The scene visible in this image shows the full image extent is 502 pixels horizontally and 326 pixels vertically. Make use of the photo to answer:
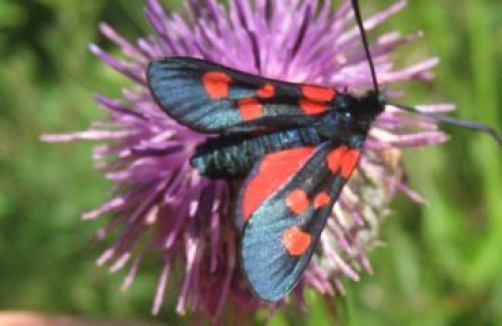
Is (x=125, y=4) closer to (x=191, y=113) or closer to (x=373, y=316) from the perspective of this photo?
(x=373, y=316)

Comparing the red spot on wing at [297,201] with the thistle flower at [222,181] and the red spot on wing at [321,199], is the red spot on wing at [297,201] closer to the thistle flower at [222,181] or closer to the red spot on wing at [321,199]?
the red spot on wing at [321,199]

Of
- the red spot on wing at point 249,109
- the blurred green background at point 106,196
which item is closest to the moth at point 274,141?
the red spot on wing at point 249,109

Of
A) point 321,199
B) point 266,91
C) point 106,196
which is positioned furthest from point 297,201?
point 106,196

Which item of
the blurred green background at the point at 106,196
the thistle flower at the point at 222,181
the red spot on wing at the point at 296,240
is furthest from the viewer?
the blurred green background at the point at 106,196

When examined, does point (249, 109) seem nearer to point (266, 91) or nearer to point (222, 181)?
point (266, 91)

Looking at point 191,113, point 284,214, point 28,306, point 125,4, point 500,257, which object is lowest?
point 500,257

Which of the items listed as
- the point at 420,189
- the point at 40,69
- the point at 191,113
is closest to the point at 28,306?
the point at 40,69

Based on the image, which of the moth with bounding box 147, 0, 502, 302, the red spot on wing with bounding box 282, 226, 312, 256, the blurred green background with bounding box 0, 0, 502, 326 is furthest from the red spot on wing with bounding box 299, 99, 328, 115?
the blurred green background with bounding box 0, 0, 502, 326
